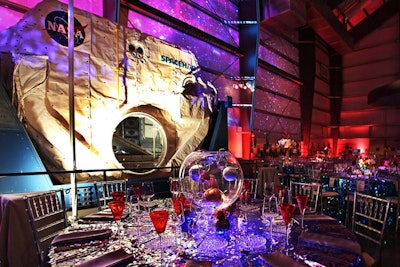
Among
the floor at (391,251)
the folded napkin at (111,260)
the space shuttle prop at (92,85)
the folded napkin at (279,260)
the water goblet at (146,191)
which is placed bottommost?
the floor at (391,251)

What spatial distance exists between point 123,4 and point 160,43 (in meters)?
1.32

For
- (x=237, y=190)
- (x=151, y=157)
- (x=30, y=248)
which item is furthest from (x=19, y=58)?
(x=151, y=157)

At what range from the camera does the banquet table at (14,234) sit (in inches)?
82.8

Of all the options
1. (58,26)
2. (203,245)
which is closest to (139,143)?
(58,26)

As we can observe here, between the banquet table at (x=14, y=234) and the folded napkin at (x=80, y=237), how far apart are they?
0.95 meters

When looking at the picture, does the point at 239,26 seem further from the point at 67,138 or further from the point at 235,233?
the point at 235,233

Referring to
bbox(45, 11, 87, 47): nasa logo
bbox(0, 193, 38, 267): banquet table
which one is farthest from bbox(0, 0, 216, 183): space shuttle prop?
bbox(0, 193, 38, 267): banquet table

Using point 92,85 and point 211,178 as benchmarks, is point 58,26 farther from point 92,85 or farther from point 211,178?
point 211,178

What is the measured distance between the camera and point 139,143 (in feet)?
30.3

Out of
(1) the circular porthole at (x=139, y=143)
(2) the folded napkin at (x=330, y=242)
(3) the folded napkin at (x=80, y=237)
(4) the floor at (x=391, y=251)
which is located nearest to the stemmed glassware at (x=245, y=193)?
(2) the folded napkin at (x=330, y=242)

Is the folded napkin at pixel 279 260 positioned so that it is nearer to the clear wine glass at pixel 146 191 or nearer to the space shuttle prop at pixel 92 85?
the clear wine glass at pixel 146 191

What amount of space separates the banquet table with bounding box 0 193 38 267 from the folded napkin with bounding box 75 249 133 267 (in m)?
1.37

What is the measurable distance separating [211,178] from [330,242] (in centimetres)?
72

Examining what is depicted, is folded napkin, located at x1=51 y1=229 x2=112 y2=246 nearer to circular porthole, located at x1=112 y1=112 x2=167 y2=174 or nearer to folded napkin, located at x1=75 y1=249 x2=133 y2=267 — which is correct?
folded napkin, located at x1=75 y1=249 x2=133 y2=267
